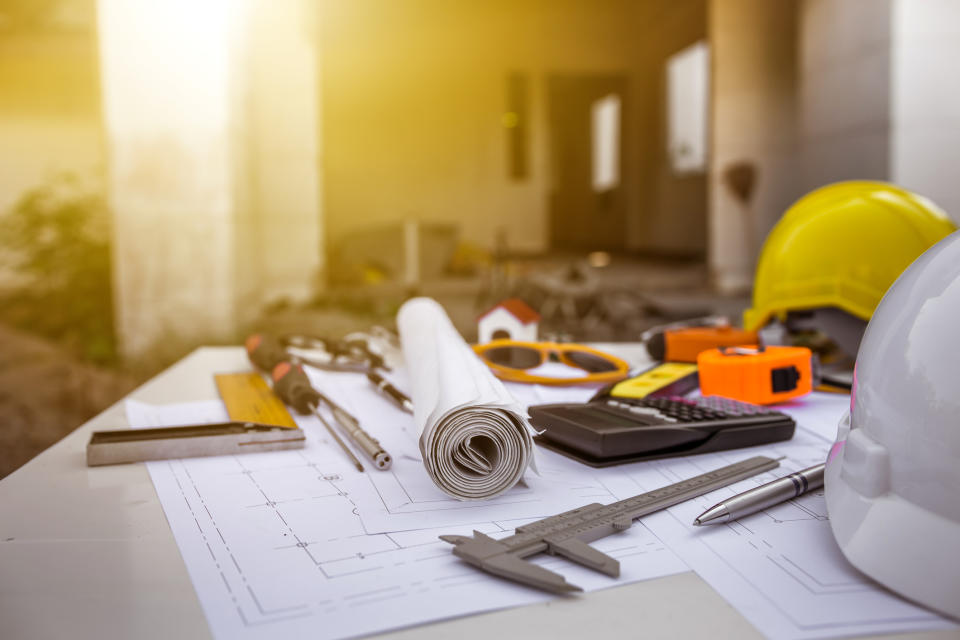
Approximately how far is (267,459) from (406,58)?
9.08 metres

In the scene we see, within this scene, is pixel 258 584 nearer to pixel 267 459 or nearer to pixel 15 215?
pixel 267 459

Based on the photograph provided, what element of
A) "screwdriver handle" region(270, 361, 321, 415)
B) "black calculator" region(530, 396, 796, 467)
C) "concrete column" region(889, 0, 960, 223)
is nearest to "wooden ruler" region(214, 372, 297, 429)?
"screwdriver handle" region(270, 361, 321, 415)

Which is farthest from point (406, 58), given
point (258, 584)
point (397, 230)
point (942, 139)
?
point (258, 584)

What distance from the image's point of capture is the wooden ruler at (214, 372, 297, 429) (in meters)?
0.83

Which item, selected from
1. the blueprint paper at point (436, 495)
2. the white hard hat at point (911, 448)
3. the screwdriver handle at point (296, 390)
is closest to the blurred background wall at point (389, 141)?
the screwdriver handle at point (296, 390)

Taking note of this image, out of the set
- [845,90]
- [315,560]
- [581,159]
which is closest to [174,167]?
[845,90]

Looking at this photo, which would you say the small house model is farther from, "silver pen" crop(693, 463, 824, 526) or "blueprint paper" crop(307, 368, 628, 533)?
"silver pen" crop(693, 463, 824, 526)

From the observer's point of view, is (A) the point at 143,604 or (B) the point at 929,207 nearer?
(A) the point at 143,604

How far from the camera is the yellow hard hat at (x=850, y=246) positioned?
106 cm

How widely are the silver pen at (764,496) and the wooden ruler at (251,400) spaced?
412mm

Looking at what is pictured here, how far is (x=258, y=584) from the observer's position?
0.48 m

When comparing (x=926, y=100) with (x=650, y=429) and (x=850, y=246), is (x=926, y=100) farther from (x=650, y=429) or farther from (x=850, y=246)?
(x=650, y=429)

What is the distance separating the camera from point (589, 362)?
110 centimetres

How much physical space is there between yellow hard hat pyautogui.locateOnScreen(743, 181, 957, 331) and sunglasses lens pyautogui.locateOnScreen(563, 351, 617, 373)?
0.28m
